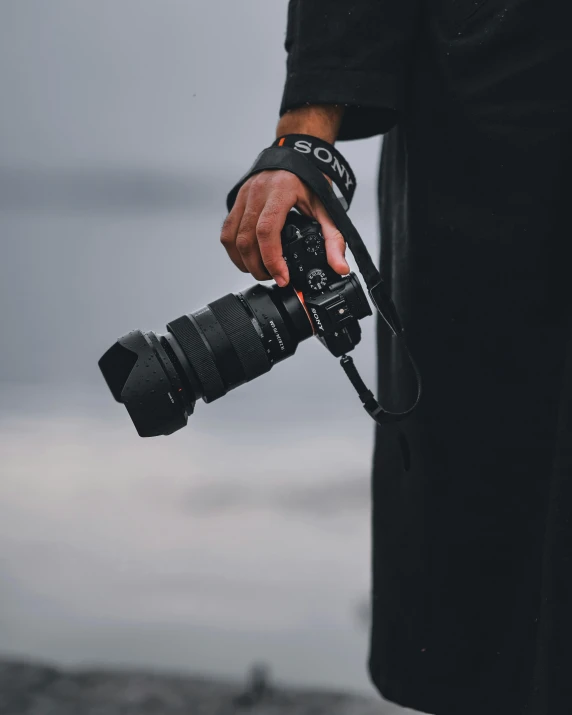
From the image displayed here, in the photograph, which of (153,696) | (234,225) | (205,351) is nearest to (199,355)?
(205,351)

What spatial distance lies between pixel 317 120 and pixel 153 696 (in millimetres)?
866

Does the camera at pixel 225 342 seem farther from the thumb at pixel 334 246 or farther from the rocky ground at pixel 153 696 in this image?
the rocky ground at pixel 153 696

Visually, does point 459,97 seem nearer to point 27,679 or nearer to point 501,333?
point 501,333

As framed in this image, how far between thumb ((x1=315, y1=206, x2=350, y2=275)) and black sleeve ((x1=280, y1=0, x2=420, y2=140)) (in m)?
0.10

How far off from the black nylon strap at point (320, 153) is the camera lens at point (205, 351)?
10 centimetres

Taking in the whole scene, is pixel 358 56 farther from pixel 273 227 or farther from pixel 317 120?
pixel 273 227

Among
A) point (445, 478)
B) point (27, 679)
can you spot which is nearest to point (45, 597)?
point (27, 679)

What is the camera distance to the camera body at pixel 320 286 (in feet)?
2.10

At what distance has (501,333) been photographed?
64cm

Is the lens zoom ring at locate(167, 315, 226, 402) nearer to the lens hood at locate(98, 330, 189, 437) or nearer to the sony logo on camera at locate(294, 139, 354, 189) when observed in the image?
the lens hood at locate(98, 330, 189, 437)

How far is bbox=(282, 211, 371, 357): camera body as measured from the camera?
64 centimetres

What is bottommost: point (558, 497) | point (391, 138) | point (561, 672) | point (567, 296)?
point (561, 672)

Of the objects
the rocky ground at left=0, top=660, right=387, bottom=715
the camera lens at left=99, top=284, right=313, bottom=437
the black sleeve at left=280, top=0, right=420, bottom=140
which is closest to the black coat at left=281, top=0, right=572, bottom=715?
the black sleeve at left=280, top=0, right=420, bottom=140

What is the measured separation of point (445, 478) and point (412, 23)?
15.0 inches
